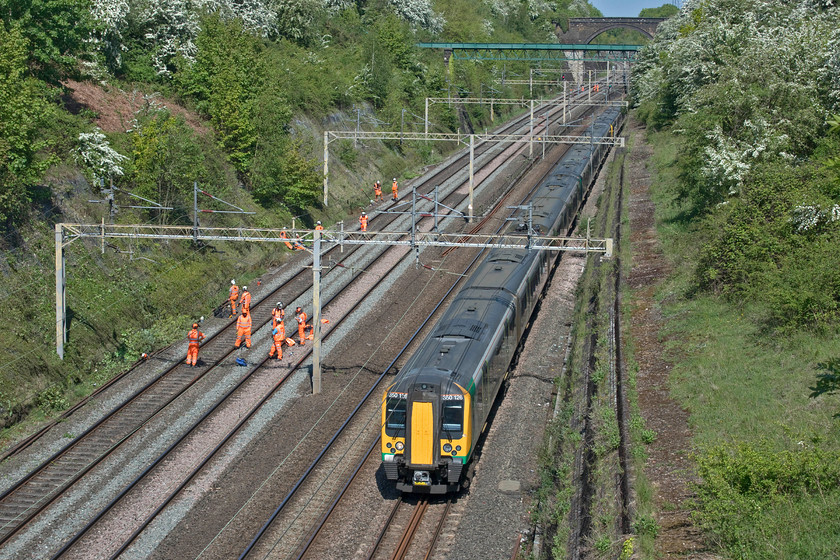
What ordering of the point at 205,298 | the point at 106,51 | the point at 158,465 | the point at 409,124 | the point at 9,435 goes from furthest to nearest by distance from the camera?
the point at 409,124, the point at 106,51, the point at 205,298, the point at 9,435, the point at 158,465

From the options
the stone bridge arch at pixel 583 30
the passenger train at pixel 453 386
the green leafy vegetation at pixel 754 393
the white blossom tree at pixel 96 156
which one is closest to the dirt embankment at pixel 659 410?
the green leafy vegetation at pixel 754 393

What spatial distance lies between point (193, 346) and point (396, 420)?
10.1m

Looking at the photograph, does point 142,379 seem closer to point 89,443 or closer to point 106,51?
point 89,443

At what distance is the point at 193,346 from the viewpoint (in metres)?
25.2

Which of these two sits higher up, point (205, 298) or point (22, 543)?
point (205, 298)

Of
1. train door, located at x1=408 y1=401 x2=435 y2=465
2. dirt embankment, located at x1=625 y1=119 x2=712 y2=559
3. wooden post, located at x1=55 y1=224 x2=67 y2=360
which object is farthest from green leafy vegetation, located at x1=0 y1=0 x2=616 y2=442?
dirt embankment, located at x1=625 y1=119 x2=712 y2=559

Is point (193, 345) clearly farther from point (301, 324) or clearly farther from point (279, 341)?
point (301, 324)

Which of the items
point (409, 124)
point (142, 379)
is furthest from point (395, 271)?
point (409, 124)

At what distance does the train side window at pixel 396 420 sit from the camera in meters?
17.6

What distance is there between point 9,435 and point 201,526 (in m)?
7.40

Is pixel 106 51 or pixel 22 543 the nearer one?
pixel 22 543

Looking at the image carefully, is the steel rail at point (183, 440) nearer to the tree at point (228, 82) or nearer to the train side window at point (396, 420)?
the train side window at point (396, 420)

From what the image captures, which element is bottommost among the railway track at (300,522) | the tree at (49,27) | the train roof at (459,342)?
the railway track at (300,522)

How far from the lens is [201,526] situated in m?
17.2
